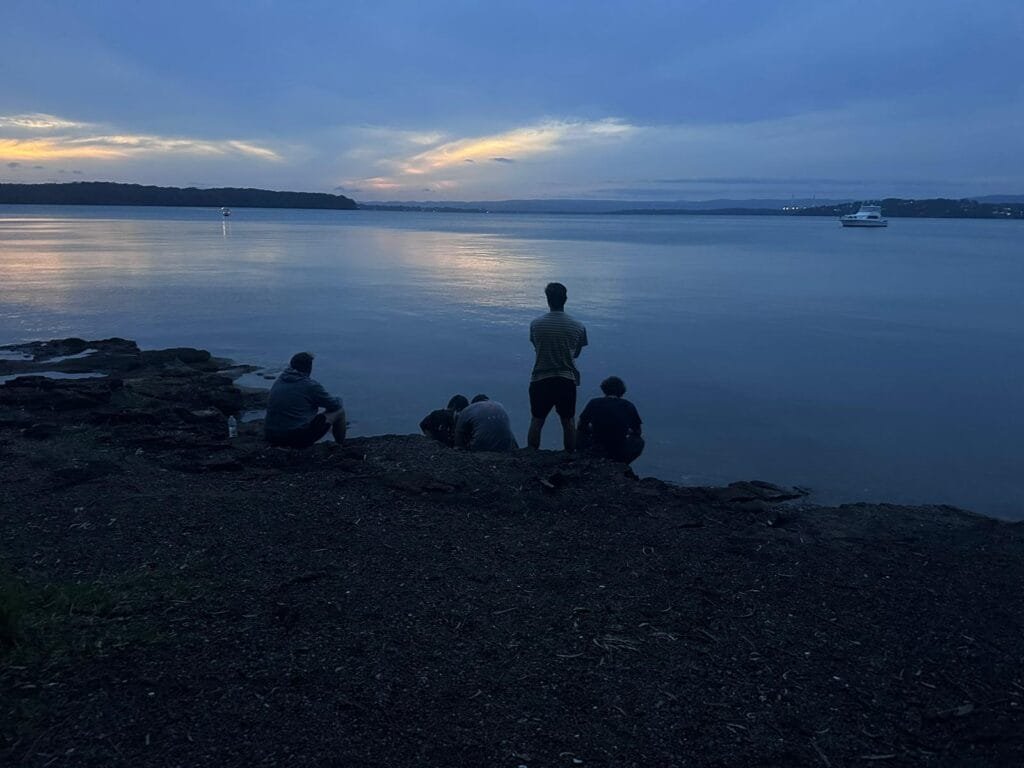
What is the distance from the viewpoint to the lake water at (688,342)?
490 inches

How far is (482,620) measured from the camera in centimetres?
538

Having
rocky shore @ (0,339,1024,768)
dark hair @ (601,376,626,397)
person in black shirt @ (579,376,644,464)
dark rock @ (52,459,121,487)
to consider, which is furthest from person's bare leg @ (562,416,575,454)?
dark rock @ (52,459,121,487)

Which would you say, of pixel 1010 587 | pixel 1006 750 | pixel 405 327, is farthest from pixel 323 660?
pixel 405 327

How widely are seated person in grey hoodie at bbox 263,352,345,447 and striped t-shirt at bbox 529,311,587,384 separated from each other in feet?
8.20

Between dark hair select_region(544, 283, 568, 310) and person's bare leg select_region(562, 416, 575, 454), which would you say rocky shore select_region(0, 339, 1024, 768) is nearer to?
person's bare leg select_region(562, 416, 575, 454)

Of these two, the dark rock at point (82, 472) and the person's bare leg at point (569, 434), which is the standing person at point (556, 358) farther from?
the dark rock at point (82, 472)

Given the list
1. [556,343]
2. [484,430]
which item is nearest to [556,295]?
[556,343]

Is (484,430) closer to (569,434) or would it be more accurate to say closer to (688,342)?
(569,434)

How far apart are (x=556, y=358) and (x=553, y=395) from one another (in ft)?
1.49

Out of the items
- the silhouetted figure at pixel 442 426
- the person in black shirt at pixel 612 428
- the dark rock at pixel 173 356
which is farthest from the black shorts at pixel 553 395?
the dark rock at pixel 173 356

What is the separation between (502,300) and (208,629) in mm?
25023

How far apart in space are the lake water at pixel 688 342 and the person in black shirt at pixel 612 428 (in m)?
2.21

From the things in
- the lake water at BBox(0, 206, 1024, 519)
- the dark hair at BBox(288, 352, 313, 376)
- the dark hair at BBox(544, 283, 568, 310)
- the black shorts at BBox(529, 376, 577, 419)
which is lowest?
the lake water at BBox(0, 206, 1024, 519)

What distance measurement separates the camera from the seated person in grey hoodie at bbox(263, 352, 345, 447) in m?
9.54
